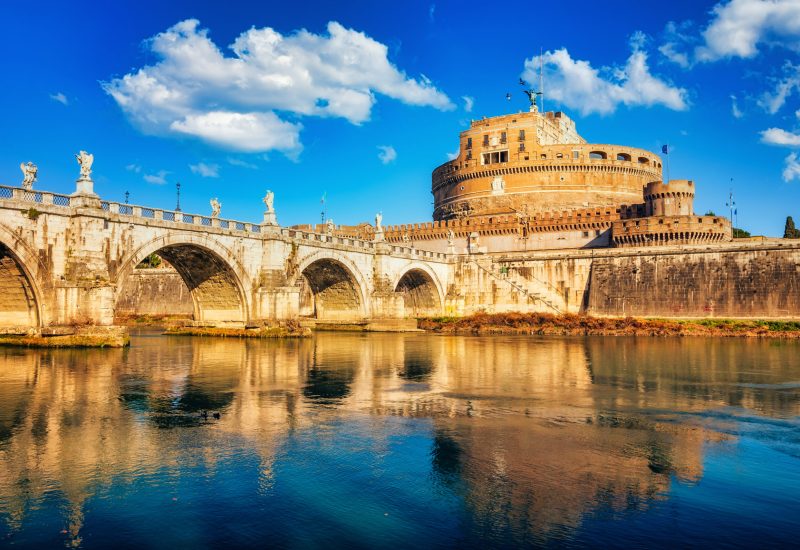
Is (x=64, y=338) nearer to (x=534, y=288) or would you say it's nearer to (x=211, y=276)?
(x=211, y=276)

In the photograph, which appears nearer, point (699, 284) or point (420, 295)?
point (699, 284)

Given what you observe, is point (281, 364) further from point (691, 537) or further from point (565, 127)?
point (565, 127)

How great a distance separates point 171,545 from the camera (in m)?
8.05

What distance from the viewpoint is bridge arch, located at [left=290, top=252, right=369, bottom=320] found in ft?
167

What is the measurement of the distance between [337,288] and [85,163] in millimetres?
26169

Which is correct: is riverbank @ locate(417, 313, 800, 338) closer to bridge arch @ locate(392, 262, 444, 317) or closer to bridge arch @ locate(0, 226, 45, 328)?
bridge arch @ locate(392, 262, 444, 317)

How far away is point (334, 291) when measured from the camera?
178ft

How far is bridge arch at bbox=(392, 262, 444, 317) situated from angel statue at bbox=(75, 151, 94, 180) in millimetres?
34571

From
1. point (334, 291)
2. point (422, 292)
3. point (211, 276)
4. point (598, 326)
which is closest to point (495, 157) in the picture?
point (422, 292)

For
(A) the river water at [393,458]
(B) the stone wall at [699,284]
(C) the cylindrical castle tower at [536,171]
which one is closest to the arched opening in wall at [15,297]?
(A) the river water at [393,458]

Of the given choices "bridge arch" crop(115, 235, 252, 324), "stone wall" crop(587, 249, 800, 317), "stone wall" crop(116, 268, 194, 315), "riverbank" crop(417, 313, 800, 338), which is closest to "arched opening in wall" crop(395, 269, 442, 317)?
"riverbank" crop(417, 313, 800, 338)

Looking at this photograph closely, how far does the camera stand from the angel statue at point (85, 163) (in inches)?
1208

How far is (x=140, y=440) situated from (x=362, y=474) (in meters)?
5.42

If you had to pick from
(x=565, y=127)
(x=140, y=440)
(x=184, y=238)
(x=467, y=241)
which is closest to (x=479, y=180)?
(x=467, y=241)
